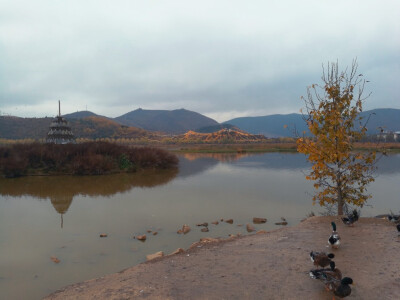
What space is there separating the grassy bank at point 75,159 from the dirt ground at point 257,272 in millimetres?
19750

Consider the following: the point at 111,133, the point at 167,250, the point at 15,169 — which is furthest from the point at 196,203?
Result: the point at 111,133

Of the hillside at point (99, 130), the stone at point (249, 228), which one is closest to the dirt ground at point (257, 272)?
the stone at point (249, 228)

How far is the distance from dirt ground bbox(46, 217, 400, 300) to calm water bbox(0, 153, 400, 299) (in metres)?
1.47

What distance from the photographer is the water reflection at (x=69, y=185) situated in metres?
16.9

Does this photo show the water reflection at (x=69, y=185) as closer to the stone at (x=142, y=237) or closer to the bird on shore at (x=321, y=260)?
the stone at (x=142, y=237)

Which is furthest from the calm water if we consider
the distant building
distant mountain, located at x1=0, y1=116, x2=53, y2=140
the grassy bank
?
distant mountain, located at x1=0, y1=116, x2=53, y2=140

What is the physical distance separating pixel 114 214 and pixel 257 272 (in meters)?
8.17

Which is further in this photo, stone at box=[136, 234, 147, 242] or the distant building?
the distant building

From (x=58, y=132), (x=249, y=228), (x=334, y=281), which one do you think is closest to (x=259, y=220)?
(x=249, y=228)

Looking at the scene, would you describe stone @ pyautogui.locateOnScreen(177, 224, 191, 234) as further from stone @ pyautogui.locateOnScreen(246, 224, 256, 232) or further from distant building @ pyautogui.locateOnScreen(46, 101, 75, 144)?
distant building @ pyautogui.locateOnScreen(46, 101, 75, 144)

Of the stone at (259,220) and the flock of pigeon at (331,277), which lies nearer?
the flock of pigeon at (331,277)

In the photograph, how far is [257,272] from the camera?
5.99 meters

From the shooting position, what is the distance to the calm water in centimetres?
762

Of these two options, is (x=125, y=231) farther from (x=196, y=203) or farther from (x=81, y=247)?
(x=196, y=203)
